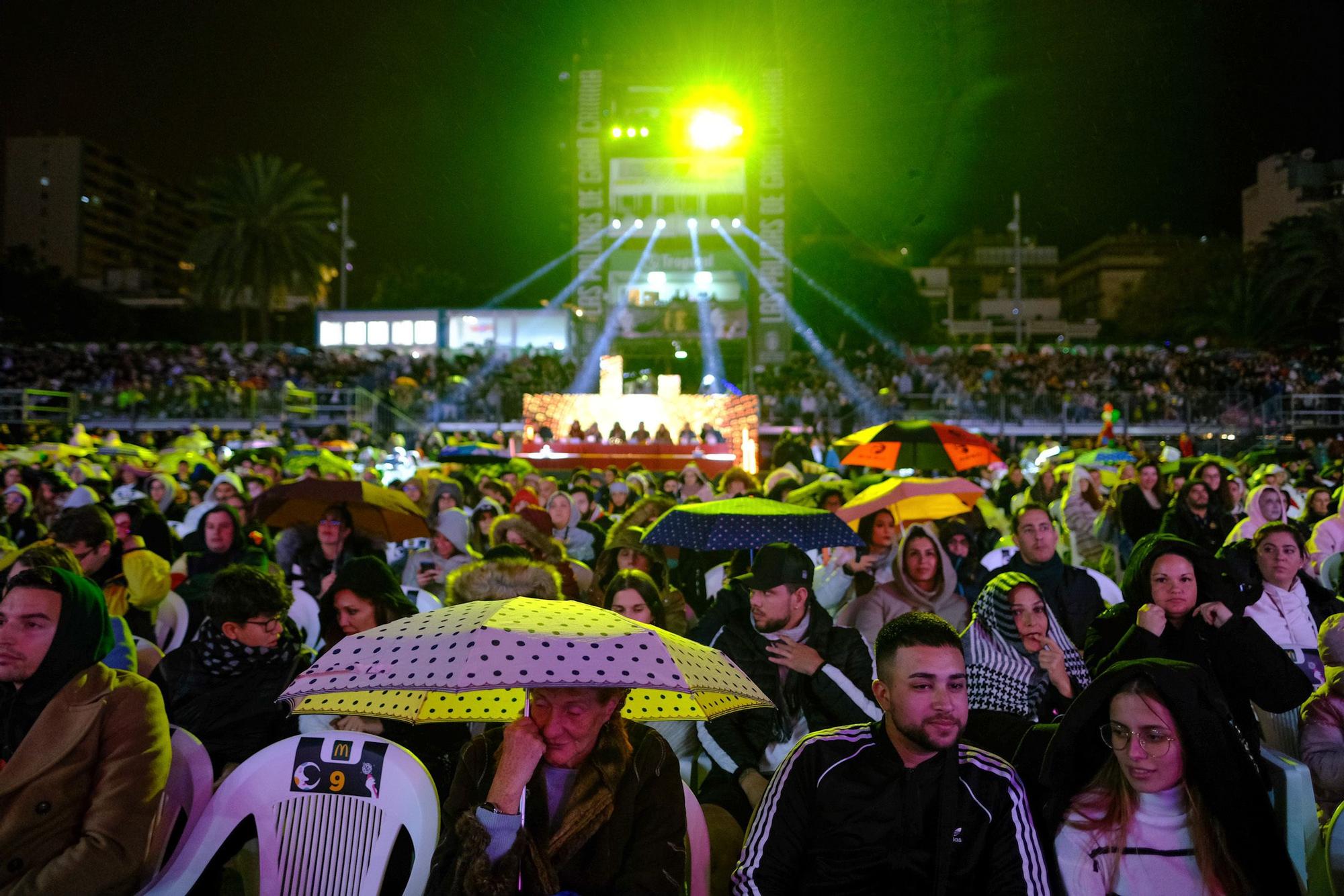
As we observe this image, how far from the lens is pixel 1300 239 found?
143ft

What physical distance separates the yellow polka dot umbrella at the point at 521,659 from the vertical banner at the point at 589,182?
184 feet

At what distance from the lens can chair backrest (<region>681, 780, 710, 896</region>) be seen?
333 cm

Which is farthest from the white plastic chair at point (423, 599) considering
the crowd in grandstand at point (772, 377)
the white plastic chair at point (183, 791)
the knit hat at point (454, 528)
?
the crowd in grandstand at point (772, 377)

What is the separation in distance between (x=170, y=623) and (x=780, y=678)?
3.57m

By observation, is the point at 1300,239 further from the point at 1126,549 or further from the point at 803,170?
the point at 1126,549

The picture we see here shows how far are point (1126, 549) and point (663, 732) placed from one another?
18.3ft

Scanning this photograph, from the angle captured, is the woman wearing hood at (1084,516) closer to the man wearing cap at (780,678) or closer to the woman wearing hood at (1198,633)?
the woman wearing hood at (1198,633)

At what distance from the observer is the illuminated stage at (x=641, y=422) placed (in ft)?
79.4

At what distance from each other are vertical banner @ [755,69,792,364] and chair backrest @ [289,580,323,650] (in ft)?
176

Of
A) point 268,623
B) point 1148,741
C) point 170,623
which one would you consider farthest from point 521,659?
point 170,623

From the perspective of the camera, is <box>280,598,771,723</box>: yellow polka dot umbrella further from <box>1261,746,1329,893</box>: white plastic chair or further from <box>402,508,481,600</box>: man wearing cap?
<box>402,508,481,600</box>: man wearing cap

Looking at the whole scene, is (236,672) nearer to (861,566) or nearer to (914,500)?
(861,566)

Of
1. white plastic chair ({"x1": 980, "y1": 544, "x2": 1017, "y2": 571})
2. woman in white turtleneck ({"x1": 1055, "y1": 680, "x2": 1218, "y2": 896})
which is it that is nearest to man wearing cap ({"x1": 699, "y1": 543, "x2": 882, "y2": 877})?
woman in white turtleneck ({"x1": 1055, "y1": 680, "x2": 1218, "y2": 896})

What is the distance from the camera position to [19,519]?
31.8 feet
